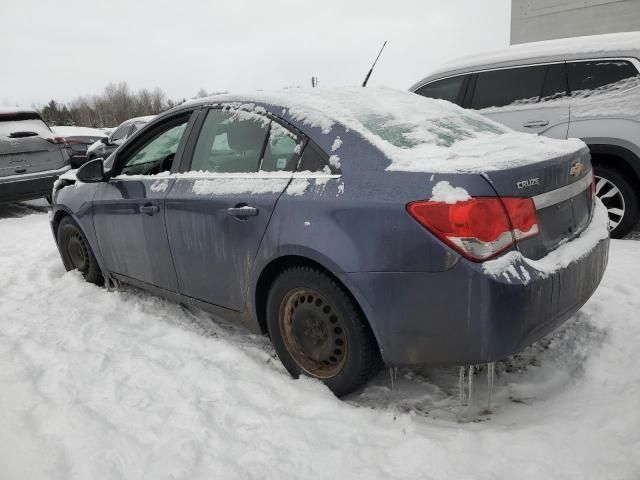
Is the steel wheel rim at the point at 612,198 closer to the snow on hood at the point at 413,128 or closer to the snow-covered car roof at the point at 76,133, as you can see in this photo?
the snow on hood at the point at 413,128

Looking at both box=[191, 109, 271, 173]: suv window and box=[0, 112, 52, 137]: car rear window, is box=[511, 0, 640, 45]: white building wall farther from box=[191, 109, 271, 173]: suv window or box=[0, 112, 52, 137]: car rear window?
box=[191, 109, 271, 173]: suv window

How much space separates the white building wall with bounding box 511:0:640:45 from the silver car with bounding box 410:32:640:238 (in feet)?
46.0

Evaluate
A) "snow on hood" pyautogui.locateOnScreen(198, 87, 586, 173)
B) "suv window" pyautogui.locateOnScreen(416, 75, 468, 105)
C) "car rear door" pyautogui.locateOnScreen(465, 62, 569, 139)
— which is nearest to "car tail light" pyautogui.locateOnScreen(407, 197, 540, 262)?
"snow on hood" pyautogui.locateOnScreen(198, 87, 586, 173)

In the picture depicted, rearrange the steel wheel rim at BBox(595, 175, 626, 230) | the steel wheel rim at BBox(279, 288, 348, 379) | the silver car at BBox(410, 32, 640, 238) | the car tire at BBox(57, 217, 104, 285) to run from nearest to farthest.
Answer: the steel wheel rim at BBox(279, 288, 348, 379) → the car tire at BBox(57, 217, 104, 285) → the silver car at BBox(410, 32, 640, 238) → the steel wheel rim at BBox(595, 175, 626, 230)

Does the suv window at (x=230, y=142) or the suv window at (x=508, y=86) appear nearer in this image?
the suv window at (x=230, y=142)

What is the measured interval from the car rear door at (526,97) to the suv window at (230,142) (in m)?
3.27

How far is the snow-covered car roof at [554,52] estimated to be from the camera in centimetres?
450

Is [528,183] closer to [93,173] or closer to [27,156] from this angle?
[93,173]

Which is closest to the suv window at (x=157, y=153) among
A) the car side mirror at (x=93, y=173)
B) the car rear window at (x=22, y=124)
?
the car side mirror at (x=93, y=173)

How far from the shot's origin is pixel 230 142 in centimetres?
285

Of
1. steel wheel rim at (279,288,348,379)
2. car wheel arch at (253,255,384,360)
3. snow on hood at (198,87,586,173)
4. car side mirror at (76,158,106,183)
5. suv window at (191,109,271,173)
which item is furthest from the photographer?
car side mirror at (76,158,106,183)

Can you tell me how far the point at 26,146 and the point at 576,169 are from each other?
799 cm

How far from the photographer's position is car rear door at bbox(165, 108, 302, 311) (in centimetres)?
250

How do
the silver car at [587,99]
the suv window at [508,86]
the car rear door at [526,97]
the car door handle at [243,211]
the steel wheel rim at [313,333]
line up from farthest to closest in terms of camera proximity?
the suv window at [508,86]
the car rear door at [526,97]
the silver car at [587,99]
the car door handle at [243,211]
the steel wheel rim at [313,333]
